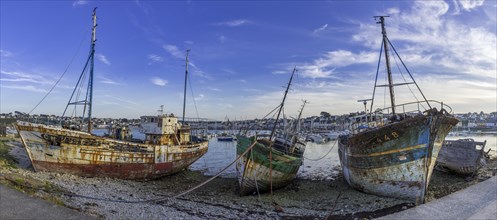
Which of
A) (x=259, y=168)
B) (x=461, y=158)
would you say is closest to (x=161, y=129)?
(x=259, y=168)

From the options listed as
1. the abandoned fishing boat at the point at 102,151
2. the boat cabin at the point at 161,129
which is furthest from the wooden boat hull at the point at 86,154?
the boat cabin at the point at 161,129

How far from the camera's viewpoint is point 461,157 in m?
22.1

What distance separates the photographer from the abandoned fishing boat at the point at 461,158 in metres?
19.0

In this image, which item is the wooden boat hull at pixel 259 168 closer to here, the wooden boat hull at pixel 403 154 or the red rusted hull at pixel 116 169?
the wooden boat hull at pixel 403 154

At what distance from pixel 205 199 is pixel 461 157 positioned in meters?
19.8

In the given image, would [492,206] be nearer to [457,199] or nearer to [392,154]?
[457,199]

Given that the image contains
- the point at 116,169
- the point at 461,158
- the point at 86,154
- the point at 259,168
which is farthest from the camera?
the point at 461,158

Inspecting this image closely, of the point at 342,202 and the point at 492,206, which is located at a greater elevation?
the point at 492,206

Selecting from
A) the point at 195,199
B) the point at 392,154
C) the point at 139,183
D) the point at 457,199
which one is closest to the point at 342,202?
the point at 392,154

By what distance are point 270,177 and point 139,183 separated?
8798 millimetres

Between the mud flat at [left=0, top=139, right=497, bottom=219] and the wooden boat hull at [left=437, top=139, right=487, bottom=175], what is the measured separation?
59 centimetres

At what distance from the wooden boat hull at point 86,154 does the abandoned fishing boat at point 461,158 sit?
66.6ft

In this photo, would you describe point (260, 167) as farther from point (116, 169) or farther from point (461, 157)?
point (461, 157)

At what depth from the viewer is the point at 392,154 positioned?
45.2 ft
